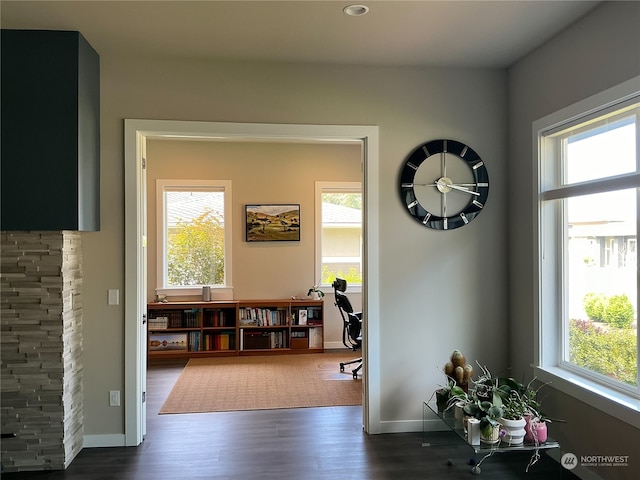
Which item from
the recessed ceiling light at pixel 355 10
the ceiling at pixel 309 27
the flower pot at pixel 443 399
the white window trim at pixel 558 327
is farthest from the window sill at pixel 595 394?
the recessed ceiling light at pixel 355 10

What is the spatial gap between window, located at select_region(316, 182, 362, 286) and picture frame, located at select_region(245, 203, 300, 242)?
1.27 feet

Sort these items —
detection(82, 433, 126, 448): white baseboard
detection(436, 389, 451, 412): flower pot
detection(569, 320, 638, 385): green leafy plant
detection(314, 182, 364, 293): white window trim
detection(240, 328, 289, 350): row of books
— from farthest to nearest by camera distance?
detection(314, 182, 364, 293): white window trim, detection(240, 328, 289, 350): row of books, detection(82, 433, 126, 448): white baseboard, detection(436, 389, 451, 412): flower pot, detection(569, 320, 638, 385): green leafy plant

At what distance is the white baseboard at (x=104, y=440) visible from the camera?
3.17 meters

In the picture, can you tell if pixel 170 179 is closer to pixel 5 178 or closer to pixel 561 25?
pixel 5 178

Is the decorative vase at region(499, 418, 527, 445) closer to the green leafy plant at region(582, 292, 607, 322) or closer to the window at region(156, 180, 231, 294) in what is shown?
the green leafy plant at region(582, 292, 607, 322)

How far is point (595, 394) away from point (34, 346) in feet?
11.3

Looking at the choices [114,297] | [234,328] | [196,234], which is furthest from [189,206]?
[114,297]

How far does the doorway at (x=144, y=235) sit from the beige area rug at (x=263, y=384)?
672 millimetres

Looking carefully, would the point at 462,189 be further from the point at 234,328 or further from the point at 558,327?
the point at 234,328

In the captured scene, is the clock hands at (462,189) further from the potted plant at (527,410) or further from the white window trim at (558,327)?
the potted plant at (527,410)

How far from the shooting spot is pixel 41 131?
2.82 metres

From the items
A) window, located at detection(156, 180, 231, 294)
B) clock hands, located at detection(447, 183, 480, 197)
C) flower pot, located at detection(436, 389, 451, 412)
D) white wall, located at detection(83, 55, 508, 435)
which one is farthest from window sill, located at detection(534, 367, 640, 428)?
window, located at detection(156, 180, 231, 294)

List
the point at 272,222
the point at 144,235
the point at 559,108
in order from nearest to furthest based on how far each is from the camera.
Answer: the point at 559,108, the point at 144,235, the point at 272,222

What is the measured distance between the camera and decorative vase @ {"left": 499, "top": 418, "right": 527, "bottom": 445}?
263 centimetres
